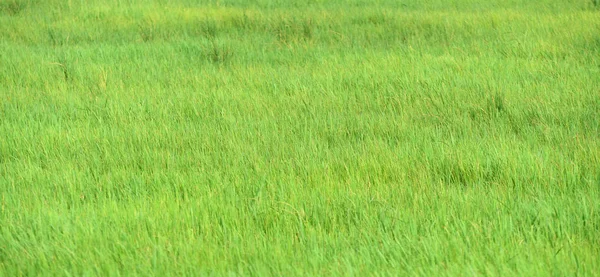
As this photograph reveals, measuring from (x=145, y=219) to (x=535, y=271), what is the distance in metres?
1.40

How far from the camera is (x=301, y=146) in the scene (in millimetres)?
4004

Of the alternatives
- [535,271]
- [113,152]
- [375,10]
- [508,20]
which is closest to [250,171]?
[113,152]

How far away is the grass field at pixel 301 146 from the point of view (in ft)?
8.46

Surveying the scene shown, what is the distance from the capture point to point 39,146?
4.12 meters

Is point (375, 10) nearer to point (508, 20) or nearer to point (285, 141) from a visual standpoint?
point (508, 20)

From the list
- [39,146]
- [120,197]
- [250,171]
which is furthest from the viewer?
[39,146]

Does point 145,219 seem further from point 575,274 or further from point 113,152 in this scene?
point 575,274

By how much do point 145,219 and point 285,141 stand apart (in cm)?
138

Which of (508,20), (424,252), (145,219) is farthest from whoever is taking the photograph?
(508,20)

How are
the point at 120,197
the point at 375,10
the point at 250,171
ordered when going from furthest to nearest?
the point at 375,10 → the point at 250,171 → the point at 120,197

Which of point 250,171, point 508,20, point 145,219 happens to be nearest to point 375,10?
point 508,20

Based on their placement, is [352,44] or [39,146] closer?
[39,146]

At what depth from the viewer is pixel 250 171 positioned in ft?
11.7

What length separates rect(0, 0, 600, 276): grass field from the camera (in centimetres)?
258
